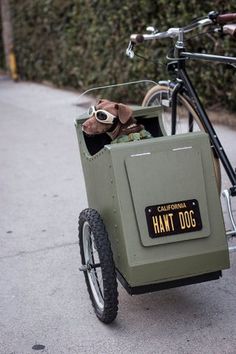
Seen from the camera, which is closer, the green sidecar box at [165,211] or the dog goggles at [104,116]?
the green sidecar box at [165,211]

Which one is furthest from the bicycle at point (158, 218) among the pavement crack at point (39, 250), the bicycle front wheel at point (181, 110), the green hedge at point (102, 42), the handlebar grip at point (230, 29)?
the green hedge at point (102, 42)

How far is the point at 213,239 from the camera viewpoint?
10.0 ft

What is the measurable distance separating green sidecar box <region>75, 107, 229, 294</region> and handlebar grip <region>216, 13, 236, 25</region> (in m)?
1.08

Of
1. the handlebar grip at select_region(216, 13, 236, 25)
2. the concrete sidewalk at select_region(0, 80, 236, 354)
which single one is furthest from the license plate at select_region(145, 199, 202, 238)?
the handlebar grip at select_region(216, 13, 236, 25)

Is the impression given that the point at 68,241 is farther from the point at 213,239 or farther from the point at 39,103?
the point at 39,103

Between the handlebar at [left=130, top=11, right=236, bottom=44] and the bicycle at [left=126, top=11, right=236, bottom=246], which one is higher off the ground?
the handlebar at [left=130, top=11, right=236, bottom=44]

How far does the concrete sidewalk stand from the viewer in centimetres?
311

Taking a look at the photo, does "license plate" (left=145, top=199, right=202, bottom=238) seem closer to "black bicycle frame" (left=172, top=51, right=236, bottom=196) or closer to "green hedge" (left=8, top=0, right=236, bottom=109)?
"black bicycle frame" (left=172, top=51, right=236, bottom=196)

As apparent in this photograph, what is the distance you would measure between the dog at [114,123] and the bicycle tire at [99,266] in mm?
438

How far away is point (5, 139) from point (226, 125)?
8.77ft

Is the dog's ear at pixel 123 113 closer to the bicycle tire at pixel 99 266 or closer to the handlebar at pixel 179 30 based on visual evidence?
the bicycle tire at pixel 99 266

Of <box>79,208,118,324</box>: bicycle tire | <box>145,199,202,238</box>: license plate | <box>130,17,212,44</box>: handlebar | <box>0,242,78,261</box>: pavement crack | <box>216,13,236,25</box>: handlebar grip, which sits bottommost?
<box>0,242,78,261</box>: pavement crack

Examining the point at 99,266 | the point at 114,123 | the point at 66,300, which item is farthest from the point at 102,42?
the point at 99,266

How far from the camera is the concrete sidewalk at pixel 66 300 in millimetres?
3113
